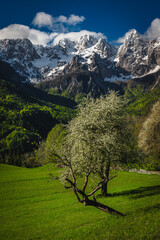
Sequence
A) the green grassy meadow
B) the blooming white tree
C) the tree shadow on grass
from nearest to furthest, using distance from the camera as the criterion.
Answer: the green grassy meadow < the blooming white tree < the tree shadow on grass

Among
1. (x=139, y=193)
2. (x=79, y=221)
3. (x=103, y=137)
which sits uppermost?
(x=103, y=137)

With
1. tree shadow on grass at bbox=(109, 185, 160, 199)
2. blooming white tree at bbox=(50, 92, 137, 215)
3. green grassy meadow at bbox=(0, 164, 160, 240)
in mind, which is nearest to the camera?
green grassy meadow at bbox=(0, 164, 160, 240)

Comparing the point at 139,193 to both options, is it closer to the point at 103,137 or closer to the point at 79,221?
the point at 79,221

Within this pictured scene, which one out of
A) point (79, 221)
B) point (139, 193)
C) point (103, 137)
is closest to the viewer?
point (79, 221)

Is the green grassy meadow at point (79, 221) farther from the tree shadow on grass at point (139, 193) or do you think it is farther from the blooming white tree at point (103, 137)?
the blooming white tree at point (103, 137)

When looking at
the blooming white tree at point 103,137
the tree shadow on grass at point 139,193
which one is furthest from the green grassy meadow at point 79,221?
the blooming white tree at point 103,137

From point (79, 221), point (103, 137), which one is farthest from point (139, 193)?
point (103, 137)

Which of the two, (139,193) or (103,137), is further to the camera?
(139,193)

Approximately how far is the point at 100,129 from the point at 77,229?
10.6 metres

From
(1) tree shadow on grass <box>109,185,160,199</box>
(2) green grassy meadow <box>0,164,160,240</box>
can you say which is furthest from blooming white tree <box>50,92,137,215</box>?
(2) green grassy meadow <box>0,164,160,240</box>

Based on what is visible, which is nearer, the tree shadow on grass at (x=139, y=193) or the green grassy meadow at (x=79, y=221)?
the green grassy meadow at (x=79, y=221)

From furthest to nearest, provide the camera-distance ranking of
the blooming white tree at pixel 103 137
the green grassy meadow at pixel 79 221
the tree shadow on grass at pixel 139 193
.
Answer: the tree shadow on grass at pixel 139 193
the blooming white tree at pixel 103 137
the green grassy meadow at pixel 79 221

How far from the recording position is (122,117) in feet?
74.1

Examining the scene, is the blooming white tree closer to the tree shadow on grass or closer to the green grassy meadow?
the tree shadow on grass
